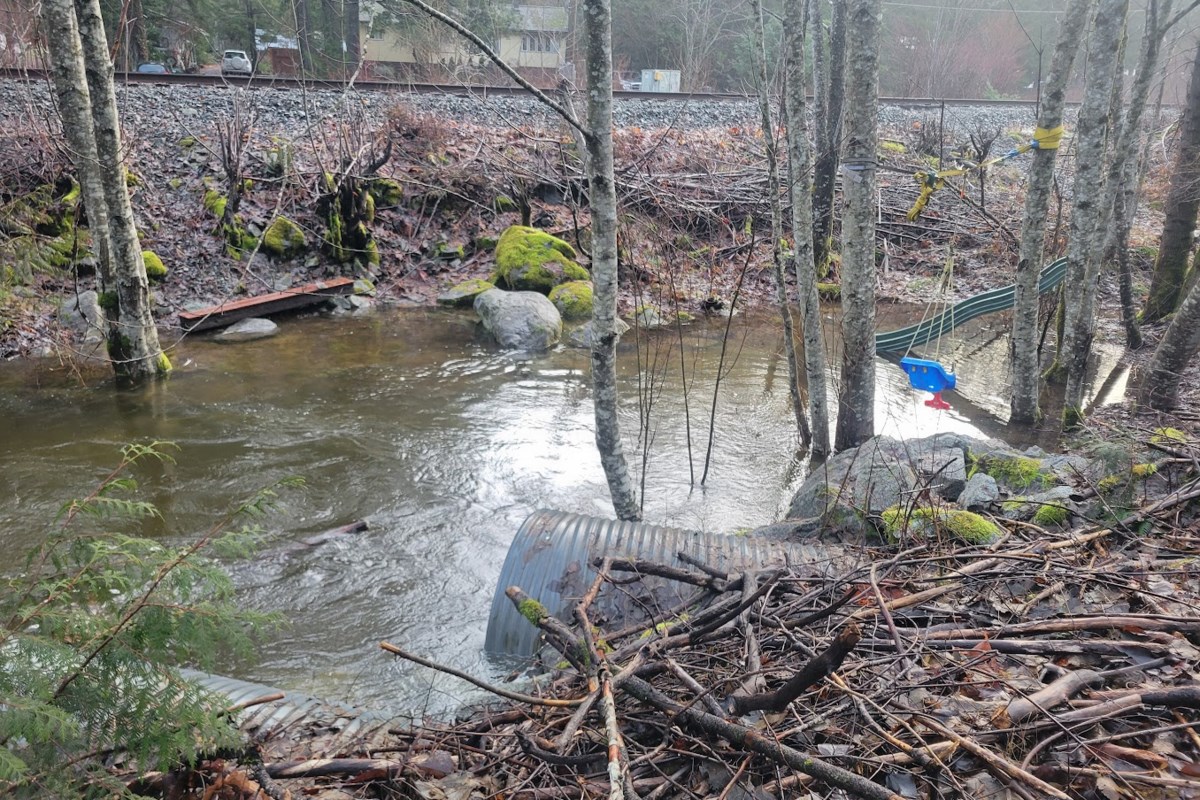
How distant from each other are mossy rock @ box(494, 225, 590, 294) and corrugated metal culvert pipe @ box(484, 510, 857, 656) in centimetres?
919

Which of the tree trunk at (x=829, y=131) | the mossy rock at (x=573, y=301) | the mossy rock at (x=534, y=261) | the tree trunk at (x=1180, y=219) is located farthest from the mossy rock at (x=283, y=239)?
the tree trunk at (x=1180, y=219)

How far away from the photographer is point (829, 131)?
13.2 m

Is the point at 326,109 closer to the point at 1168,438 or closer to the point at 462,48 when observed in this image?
the point at 462,48

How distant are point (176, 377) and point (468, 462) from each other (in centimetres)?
442

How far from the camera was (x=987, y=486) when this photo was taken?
4.64 meters

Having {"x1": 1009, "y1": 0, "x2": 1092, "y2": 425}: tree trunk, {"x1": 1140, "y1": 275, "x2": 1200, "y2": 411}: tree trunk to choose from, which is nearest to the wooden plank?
{"x1": 1009, "y1": 0, "x2": 1092, "y2": 425}: tree trunk

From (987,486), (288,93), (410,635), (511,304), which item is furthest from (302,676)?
(288,93)

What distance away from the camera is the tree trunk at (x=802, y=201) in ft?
19.9

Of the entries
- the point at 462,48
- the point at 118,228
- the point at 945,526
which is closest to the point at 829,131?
the point at 118,228

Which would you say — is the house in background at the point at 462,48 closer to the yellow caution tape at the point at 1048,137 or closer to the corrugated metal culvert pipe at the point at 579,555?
the yellow caution tape at the point at 1048,137

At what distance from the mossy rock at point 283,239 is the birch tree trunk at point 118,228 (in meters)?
4.40

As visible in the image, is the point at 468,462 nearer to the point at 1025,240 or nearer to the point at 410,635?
the point at 410,635

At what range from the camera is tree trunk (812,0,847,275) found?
12.8 m

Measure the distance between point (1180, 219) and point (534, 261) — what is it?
9524mm
